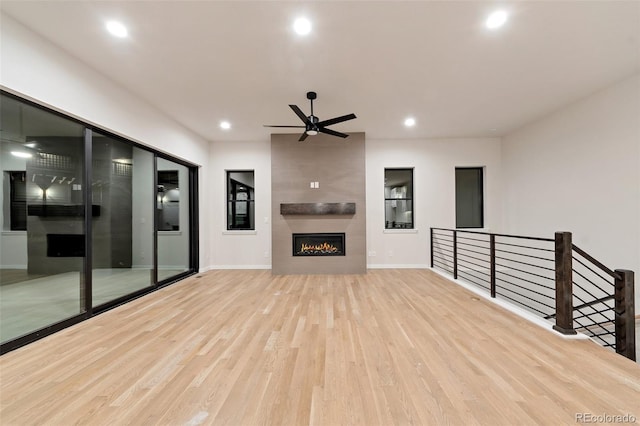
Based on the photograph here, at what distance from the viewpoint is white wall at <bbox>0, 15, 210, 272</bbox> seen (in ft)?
7.55

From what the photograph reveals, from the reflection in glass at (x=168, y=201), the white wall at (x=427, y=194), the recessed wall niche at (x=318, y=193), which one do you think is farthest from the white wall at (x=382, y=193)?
the reflection in glass at (x=168, y=201)

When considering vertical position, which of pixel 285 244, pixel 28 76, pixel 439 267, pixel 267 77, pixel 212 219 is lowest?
pixel 439 267

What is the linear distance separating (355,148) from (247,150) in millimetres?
2535

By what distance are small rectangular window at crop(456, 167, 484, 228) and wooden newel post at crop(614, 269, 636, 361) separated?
377 centimetres

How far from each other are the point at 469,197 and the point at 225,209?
5.87 m

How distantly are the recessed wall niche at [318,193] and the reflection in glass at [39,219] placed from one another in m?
3.13

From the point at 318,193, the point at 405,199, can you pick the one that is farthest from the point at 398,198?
the point at 318,193

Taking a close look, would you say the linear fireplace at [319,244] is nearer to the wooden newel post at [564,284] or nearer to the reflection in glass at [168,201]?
the reflection in glass at [168,201]

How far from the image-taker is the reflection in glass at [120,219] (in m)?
3.30

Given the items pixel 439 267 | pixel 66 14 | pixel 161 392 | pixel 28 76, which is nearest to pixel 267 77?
pixel 66 14

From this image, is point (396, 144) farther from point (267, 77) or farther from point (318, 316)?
point (318, 316)

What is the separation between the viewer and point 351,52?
2762mm

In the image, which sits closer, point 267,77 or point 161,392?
point 161,392

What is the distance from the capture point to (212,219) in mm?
6059
